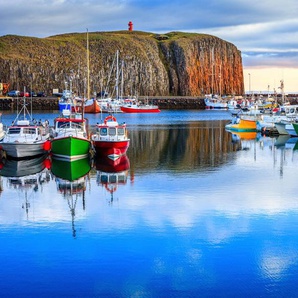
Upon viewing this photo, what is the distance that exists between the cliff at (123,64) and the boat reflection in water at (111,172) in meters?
114

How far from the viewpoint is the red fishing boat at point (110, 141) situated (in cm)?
3691

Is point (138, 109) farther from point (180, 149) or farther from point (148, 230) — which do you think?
point (148, 230)

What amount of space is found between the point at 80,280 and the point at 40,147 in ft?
72.9

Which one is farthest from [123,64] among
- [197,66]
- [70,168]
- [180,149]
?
[70,168]

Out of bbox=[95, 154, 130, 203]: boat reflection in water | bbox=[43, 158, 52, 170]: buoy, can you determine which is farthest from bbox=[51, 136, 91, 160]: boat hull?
bbox=[95, 154, 130, 203]: boat reflection in water

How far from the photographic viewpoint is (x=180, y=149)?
1778 inches

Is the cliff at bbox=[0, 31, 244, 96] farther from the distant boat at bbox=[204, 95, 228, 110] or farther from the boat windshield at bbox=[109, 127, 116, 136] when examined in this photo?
the boat windshield at bbox=[109, 127, 116, 136]

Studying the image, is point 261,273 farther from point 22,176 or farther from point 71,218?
point 22,176

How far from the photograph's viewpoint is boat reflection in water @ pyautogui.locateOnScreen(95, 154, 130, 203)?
2852cm

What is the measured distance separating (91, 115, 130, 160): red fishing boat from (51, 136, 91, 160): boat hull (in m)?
1.09

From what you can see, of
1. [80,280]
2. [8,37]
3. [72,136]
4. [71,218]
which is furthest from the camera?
[8,37]

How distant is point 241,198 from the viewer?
25047mm

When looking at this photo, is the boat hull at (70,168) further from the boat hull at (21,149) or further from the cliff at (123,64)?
the cliff at (123,64)

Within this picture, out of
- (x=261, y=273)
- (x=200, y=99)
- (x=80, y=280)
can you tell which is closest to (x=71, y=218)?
(x=80, y=280)
